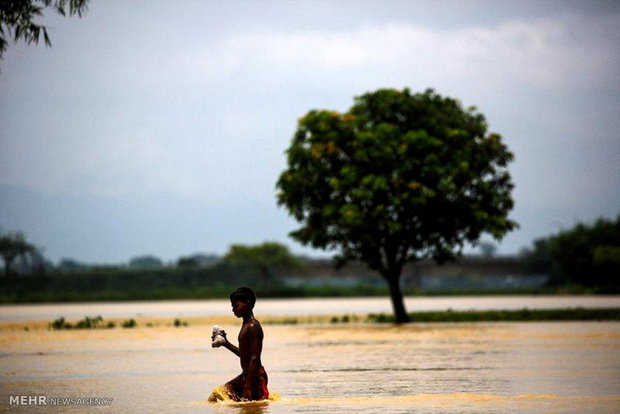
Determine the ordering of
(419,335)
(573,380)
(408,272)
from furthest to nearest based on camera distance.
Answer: (408,272)
(419,335)
(573,380)

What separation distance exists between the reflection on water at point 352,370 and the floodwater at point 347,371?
25 millimetres

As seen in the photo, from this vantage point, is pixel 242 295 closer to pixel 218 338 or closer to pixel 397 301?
pixel 218 338

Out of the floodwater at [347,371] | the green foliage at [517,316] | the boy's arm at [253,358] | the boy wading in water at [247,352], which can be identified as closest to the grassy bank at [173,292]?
the green foliage at [517,316]

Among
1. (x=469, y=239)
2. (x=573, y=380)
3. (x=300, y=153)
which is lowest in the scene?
(x=573, y=380)

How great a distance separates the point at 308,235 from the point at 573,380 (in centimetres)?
2720

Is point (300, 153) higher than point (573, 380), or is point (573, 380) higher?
point (300, 153)

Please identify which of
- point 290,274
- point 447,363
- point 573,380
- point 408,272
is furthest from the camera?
point 408,272

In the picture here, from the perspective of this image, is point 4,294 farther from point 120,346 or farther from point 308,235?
point 120,346

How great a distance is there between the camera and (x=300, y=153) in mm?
45281

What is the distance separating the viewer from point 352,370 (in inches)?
839

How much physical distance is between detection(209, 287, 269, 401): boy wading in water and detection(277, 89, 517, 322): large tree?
87.4 ft

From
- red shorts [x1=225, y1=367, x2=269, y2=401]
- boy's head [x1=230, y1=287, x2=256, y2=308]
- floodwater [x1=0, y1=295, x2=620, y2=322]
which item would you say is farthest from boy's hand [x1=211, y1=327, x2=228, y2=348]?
floodwater [x1=0, y1=295, x2=620, y2=322]

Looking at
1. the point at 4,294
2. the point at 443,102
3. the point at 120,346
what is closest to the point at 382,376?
the point at 120,346

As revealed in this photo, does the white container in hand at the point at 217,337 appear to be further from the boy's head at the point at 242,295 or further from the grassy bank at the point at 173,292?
the grassy bank at the point at 173,292
